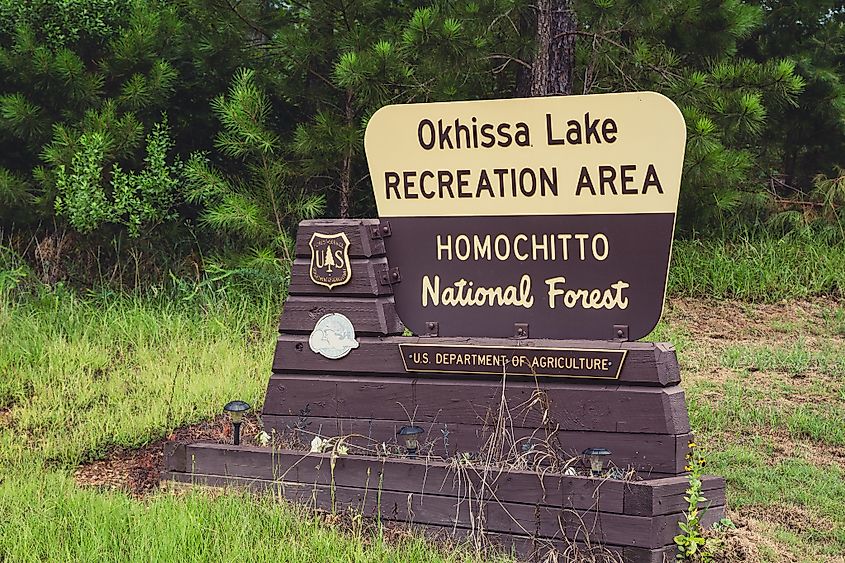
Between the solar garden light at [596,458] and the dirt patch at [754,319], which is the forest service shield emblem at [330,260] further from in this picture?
the dirt patch at [754,319]

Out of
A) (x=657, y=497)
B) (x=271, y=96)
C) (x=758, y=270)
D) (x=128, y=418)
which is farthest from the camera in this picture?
(x=271, y=96)

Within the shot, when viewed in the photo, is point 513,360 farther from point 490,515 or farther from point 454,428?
point 490,515

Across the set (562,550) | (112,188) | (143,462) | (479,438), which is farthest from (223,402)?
(112,188)

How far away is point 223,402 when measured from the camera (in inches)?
231

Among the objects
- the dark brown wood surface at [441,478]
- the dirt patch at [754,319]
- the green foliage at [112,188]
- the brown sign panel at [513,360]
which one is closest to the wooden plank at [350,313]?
the brown sign panel at [513,360]

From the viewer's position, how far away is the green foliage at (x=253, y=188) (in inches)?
312

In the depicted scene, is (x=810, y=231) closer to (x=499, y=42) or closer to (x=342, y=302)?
(x=499, y=42)

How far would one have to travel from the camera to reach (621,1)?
689 centimetres

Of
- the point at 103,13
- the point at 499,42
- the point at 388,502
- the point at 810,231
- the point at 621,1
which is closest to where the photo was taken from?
the point at 388,502

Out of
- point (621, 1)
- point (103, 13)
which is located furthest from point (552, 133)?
point (103, 13)

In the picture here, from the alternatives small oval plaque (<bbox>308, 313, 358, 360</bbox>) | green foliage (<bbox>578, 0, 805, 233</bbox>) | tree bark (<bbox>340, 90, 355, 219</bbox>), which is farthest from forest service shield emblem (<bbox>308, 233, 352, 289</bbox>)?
tree bark (<bbox>340, 90, 355, 219</bbox>)

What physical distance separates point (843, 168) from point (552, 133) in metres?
6.85

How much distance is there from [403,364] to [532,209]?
846 millimetres

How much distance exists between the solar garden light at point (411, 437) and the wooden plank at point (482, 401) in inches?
5.6
